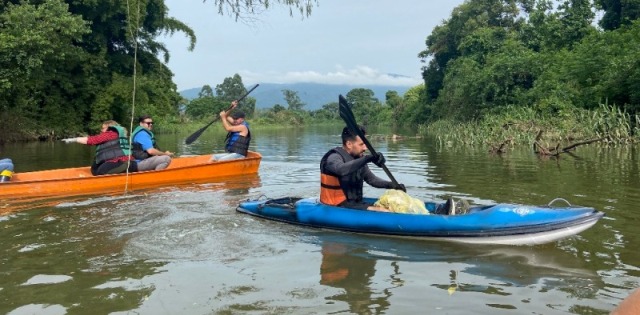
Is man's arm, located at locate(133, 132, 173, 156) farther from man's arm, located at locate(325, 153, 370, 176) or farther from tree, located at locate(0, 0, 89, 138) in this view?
tree, located at locate(0, 0, 89, 138)

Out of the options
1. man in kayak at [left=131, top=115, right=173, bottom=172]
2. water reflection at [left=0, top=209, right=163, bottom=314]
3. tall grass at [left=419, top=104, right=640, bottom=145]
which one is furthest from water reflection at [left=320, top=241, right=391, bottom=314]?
tall grass at [left=419, top=104, right=640, bottom=145]

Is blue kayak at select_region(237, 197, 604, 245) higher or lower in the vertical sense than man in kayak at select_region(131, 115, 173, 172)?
lower

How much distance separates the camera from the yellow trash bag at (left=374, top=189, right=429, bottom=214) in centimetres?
577

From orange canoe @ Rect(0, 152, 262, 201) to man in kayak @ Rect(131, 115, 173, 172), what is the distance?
42 cm

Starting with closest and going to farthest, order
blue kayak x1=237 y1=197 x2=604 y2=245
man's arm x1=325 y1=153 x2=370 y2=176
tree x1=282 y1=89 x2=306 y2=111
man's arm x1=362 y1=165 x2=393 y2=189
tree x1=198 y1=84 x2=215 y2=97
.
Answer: blue kayak x1=237 y1=197 x2=604 y2=245 < man's arm x1=325 y1=153 x2=370 y2=176 < man's arm x1=362 y1=165 x2=393 y2=189 < tree x1=198 y1=84 x2=215 y2=97 < tree x1=282 y1=89 x2=306 y2=111

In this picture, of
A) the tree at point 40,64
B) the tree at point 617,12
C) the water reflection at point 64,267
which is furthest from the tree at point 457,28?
the water reflection at point 64,267

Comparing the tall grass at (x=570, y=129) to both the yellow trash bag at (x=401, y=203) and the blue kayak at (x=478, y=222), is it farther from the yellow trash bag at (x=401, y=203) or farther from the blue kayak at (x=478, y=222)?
the blue kayak at (x=478, y=222)

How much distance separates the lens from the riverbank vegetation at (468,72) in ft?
59.9

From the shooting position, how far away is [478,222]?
5082 mm

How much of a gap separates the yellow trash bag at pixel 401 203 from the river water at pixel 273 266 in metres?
0.39

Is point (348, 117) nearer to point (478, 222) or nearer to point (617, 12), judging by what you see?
point (478, 222)

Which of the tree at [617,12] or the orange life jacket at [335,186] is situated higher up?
the tree at [617,12]

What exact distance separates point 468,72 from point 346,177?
2980 centimetres

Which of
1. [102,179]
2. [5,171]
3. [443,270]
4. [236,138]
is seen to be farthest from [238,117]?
[443,270]
